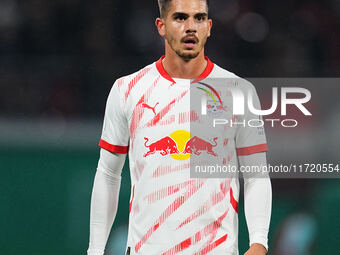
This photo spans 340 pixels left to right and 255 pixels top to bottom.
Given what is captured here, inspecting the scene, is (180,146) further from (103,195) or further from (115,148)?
(103,195)

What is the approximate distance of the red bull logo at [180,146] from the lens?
11.6 feet

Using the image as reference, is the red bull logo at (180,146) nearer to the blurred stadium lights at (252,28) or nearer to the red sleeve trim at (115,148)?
the red sleeve trim at (115,148)

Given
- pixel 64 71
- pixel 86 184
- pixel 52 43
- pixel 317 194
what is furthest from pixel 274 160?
pixel 52 43

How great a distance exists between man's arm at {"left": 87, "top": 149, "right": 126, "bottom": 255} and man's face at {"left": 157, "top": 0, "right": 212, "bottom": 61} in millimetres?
692

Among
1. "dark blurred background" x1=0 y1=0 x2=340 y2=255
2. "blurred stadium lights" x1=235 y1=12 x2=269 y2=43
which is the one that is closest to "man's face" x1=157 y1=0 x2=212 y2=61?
"dark blurred background" x1=0 y1=0 x2=340 y2=255

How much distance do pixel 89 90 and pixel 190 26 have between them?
352cm

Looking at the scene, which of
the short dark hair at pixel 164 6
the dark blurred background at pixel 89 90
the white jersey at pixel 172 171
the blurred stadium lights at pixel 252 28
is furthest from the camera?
the blurred stadium lights at pixel 252 28

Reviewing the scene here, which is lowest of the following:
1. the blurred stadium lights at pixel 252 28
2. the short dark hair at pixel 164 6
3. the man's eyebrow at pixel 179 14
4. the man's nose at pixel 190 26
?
the man's nose at pixel 190 26

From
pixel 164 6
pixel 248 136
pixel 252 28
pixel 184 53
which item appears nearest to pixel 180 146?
pixel 248 136

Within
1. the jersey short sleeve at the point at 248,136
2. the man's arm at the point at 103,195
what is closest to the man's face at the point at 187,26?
the jersey short sleeve at the point at 248,136

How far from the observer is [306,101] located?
6812mm

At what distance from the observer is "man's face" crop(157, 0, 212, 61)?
11.5 feet

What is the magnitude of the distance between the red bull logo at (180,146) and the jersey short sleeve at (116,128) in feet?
0.60

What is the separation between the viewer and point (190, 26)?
3.50 metres
